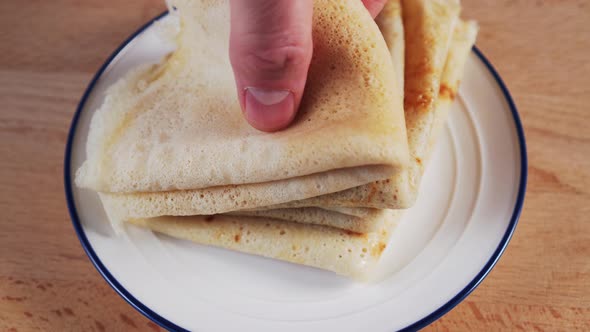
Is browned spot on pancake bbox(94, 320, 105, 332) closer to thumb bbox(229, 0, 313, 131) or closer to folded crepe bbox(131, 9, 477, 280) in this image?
folded crepe bbox(131, 9, 477, 280)

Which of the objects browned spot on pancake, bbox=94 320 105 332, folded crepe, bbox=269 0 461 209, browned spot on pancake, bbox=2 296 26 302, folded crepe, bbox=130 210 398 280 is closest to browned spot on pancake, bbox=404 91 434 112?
folded crepe, bbox=269 0 461 209

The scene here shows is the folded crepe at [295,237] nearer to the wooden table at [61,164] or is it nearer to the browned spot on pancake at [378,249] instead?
the browned spot on pancake at [378,249]

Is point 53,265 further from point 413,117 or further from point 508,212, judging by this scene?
point 508,212

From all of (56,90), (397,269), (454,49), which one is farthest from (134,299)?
(454,49)

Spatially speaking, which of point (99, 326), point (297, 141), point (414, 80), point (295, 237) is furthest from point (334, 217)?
point (99, 326)

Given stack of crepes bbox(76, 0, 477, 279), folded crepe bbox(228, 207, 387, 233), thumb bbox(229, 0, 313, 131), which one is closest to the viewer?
thumb bbox(229, 0, 313, 131)

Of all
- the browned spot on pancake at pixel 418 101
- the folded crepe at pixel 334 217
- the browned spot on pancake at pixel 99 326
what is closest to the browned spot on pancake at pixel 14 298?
the browned spot on pancake at pixel 99 326

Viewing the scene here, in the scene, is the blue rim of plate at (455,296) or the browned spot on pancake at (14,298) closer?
the blue rim of plate at (455,296)
